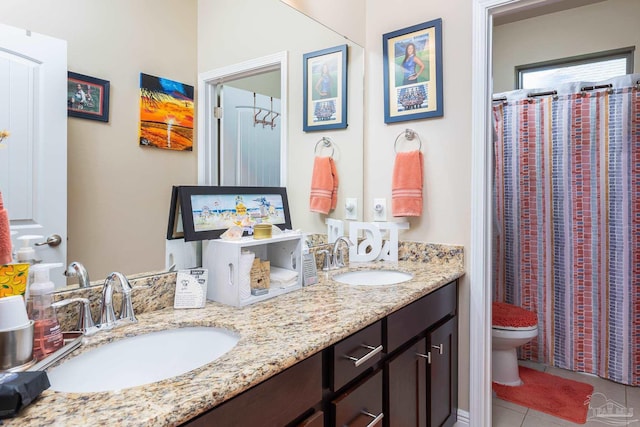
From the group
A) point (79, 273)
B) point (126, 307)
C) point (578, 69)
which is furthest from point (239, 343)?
point (578, 69)

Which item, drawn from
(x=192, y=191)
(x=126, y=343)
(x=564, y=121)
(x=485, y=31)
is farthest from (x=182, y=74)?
(x=564, y=121)

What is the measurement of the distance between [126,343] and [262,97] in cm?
107

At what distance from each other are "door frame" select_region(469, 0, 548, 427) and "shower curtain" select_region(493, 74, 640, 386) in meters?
1.10

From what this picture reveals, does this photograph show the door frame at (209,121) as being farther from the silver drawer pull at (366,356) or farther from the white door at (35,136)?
the silver drawer pull at (366,356)

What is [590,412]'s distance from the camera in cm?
219

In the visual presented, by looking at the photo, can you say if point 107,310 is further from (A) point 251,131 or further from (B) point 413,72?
(B) point 413,72

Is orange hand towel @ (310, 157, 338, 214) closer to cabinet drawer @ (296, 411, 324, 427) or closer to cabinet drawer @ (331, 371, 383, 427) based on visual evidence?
cabinet drawer @ (331, 371, 383, 427)

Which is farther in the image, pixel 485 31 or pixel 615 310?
pixel 615 310

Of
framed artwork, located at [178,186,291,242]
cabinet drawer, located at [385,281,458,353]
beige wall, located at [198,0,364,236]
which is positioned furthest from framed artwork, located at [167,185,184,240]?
cabinet drawer, located at [385,281,458,353]

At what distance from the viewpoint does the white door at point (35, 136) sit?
0.92m

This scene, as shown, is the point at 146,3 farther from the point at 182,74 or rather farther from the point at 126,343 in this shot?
the point at 126,343

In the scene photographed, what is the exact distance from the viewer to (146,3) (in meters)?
1.19

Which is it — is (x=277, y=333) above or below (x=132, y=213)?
below

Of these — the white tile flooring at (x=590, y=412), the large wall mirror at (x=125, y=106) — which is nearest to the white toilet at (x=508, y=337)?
the white tile flooring at (x=590, y=412)
